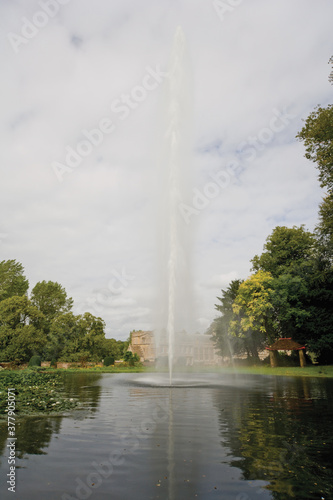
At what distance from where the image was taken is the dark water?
18.5 feet

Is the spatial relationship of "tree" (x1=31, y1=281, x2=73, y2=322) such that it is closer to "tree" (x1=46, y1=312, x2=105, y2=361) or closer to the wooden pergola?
"tree" (x1=46, y1=312, x2=105, y2=361)

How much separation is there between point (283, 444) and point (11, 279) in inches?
2965

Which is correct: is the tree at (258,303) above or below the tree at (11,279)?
below

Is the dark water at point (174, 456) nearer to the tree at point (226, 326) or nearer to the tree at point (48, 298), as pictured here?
the tree at point (226, 326)

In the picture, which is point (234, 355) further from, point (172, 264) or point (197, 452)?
point (197, 452)

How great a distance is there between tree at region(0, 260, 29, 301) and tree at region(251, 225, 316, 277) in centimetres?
5059

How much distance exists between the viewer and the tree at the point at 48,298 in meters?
79.0

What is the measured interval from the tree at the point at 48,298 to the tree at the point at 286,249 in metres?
47.0

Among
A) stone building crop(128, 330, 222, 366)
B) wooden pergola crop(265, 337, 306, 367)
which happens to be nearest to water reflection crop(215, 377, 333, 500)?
wooden pergola crop(265, 337, 306, 367)

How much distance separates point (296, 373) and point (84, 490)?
122 ft

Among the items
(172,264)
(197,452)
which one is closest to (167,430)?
(197,452)

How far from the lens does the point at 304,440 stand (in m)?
8.74

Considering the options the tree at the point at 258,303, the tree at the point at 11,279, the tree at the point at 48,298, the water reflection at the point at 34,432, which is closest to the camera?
the water reflection at the point at 34,432

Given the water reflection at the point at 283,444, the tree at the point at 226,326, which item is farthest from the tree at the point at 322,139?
the tree at the point at 226,326
